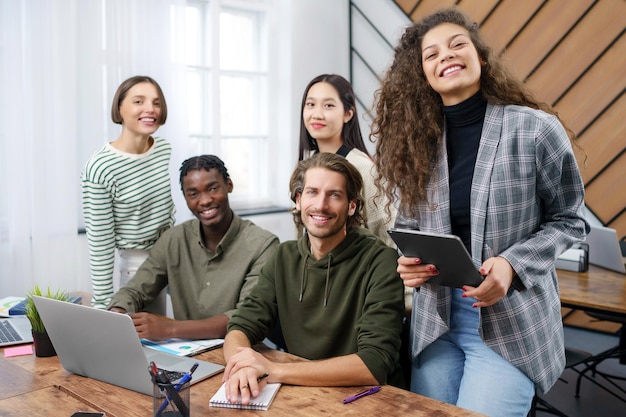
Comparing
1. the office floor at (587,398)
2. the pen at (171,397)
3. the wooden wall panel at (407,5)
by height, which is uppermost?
the wooden wall panel at (407,5)

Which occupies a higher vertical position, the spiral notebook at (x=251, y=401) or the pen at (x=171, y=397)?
the pen at (x=171, y=397)

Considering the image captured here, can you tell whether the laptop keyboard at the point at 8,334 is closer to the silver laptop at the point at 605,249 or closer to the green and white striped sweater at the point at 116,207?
the green and white striped sweater at the point at 116,207

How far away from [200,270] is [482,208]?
3.56 ft

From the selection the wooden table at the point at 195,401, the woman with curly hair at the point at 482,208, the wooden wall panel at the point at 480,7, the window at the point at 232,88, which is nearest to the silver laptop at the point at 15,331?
the wooden table at the point at 195,401

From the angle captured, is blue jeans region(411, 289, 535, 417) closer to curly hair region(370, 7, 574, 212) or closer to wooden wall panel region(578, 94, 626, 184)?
curly hair region(370, 7, 574, 212)

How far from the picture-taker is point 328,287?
6.04 feet

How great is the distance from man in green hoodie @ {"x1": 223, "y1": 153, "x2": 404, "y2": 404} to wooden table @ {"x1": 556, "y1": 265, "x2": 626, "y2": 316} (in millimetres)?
966

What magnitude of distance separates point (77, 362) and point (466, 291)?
3.22 feet

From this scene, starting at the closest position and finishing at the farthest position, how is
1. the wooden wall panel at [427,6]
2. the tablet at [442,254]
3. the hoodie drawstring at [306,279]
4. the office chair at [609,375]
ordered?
the tablet at [442,254] < the hoodie drawstring at [306,279] < the office chair at [609,375] < the wooden wall panel at [427,6]

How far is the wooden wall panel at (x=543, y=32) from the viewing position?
4.12 metres

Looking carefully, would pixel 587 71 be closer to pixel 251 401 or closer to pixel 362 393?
pixel 362 393

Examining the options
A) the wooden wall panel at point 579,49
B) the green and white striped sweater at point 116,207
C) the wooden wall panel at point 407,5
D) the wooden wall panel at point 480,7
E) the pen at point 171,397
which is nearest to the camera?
the pen at point 171,397

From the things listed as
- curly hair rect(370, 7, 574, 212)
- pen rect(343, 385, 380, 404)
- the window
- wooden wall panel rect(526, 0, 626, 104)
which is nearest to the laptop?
pen rect(343, 385, 380, 404)

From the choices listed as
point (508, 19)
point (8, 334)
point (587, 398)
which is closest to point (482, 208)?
point (8, 334)
